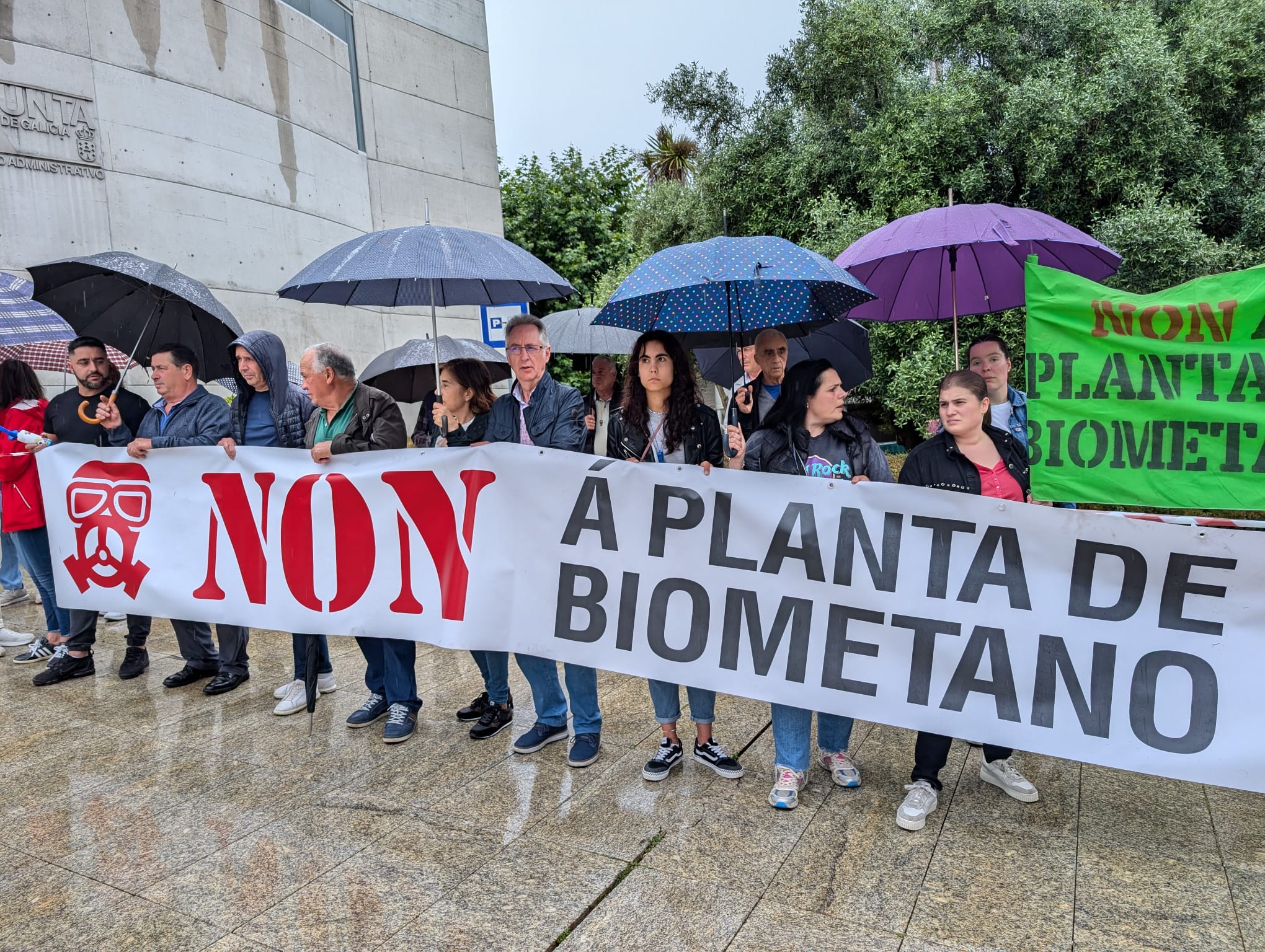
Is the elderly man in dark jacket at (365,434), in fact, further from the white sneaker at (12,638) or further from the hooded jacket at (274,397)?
the white sneaker at (12,638)

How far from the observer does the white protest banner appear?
314cm

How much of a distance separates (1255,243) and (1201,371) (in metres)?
13.3

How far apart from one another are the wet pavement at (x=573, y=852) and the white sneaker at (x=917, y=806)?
0.12ft

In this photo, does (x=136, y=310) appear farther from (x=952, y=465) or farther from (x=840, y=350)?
(x=952, y=465)

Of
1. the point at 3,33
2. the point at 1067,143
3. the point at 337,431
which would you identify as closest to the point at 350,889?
the point at 337,431

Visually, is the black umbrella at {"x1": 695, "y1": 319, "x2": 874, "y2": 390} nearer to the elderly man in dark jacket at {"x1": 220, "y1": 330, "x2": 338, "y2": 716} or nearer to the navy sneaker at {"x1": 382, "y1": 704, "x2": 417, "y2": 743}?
the elderly man in dark jacket at {"x1": 220, "y1": 330, "x2": 338, "y2": 716}

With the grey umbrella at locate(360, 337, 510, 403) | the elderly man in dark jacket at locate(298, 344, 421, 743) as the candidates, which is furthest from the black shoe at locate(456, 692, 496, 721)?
the grey umbrella at locate(360, 337, 510, 403)

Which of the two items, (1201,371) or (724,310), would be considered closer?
(1201,371)

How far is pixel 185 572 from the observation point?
468 centimetres

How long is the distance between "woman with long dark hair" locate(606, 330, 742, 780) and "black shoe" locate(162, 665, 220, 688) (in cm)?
290

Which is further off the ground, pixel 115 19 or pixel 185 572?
pixel 115 19

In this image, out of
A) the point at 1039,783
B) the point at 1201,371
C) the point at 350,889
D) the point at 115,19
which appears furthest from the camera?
the point at 115,19

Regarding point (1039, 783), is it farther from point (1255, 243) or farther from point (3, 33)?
point (1255, 243)

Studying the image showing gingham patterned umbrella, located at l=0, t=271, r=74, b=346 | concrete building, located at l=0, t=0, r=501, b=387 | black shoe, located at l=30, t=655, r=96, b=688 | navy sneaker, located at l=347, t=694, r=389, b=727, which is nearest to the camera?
navy sneaker, located at l=347, t=694, r=389, b=727
